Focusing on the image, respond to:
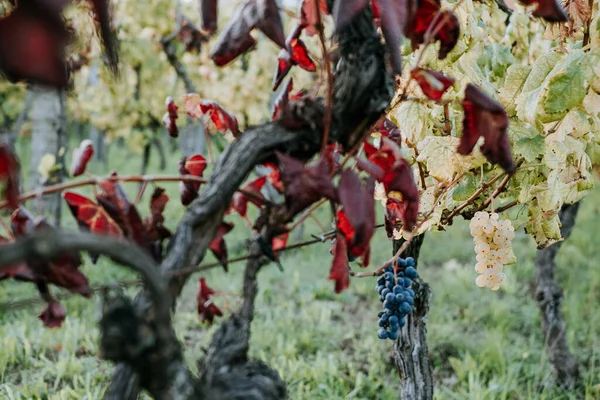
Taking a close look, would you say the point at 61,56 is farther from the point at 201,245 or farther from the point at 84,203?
the point at 84,203

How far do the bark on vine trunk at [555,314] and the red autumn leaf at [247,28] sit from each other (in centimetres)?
273

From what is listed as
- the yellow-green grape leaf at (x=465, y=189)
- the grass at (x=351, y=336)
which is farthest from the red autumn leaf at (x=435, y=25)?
the grass at (x=351, y=336)

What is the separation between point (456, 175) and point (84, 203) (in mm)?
1040

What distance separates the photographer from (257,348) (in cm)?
362

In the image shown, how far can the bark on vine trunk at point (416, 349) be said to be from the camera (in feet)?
6.45

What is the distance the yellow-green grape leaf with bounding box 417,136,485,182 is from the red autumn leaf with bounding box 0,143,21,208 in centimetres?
102

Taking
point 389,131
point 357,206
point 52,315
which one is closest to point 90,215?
point 52,315

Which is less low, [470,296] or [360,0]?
[470,296]

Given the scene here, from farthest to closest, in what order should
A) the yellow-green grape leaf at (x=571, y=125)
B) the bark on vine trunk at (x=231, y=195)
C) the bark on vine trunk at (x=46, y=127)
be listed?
1. the bark on vine trunk at (x=46, y=127)
2. the yellow-green grape leaf at (x=571, y=125)
3. the bark on vine trunk at (x=231, y=195)

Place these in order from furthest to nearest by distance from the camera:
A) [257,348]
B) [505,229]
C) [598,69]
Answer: [257,348] < [505,229] < [598,69]

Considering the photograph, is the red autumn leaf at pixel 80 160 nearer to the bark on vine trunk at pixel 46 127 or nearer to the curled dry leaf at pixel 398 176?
the curled dry leaf at pixel 398 176

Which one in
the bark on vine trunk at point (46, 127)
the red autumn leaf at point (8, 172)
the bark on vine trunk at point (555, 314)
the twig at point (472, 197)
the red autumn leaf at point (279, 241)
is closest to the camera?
the red autumn leaf at point (8, 172)

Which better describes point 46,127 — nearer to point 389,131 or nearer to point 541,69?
point 389,131

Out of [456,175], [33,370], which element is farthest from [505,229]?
[33,370]
